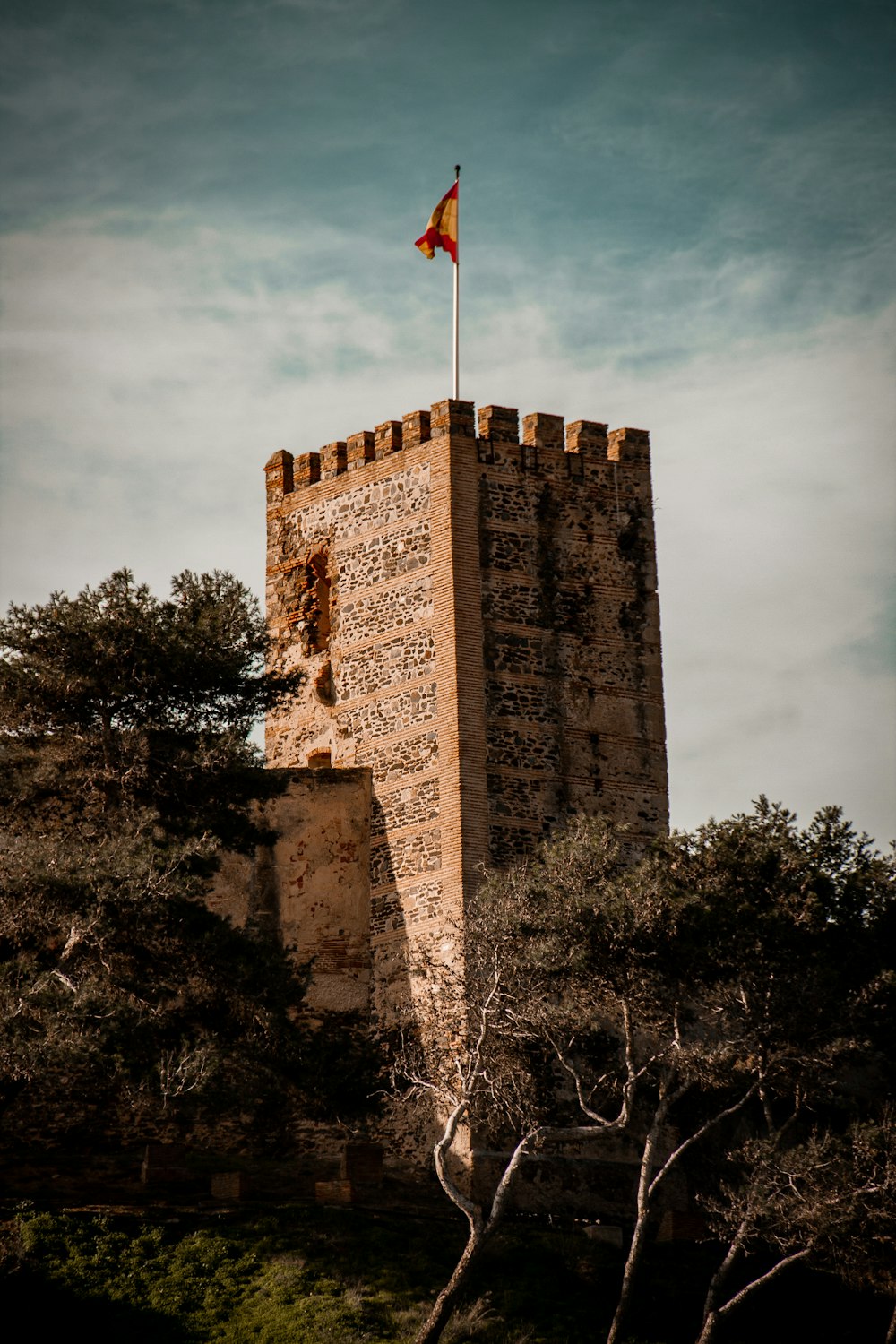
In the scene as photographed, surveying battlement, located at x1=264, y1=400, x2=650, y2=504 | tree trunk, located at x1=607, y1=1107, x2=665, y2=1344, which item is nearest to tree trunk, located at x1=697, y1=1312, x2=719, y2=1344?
tree trunk, located at x1=607, y1=1107, x2=665, y2=1344

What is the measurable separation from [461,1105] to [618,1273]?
366 cm

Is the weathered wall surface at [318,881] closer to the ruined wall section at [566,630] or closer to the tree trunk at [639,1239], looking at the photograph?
the ruined wall section at [566,630]

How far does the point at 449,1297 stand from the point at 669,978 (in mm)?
4928

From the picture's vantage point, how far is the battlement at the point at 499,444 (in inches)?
1331

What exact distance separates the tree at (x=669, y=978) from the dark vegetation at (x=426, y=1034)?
0.04 metres

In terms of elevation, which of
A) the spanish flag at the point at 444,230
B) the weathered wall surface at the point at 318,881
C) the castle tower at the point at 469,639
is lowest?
the weathered wall surface at the point at 318,881

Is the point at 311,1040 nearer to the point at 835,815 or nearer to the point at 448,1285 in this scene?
the point at 448,1285

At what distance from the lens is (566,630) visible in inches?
1305

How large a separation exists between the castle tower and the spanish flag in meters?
3.18

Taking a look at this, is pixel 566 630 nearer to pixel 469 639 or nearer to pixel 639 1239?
pixel 469 639

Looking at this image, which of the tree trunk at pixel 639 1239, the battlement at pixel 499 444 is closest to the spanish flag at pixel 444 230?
the battlement at pixel 499 444

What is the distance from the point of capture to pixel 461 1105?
81.1 ft

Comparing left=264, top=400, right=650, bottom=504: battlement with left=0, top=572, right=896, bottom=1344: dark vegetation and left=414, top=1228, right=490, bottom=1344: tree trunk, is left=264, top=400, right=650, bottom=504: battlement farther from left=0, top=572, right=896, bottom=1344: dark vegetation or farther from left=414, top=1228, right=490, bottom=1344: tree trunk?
left=414, top=1228, right=490, bottom=1344: tree trunk

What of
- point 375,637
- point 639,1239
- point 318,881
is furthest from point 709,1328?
point 375,637
